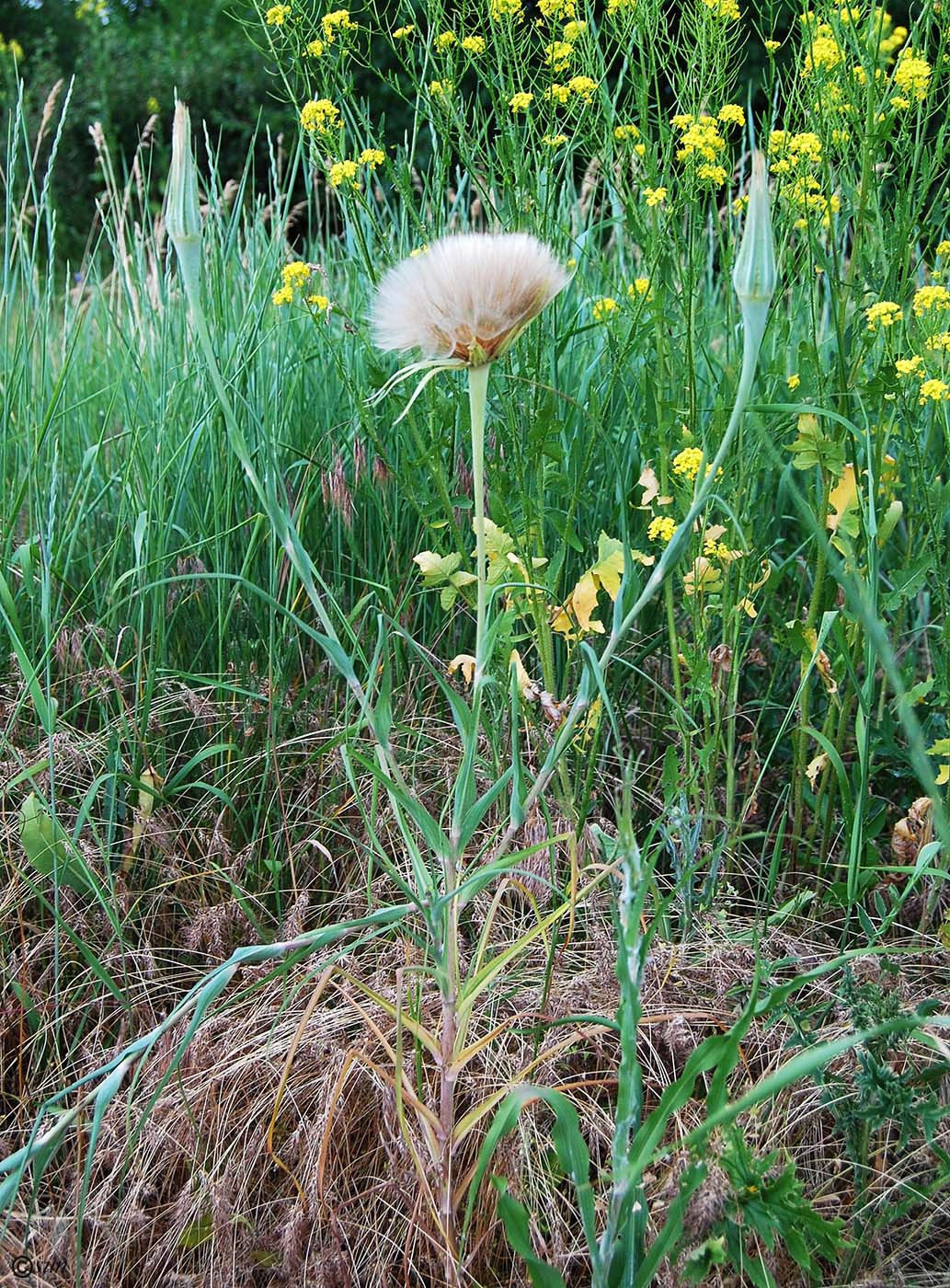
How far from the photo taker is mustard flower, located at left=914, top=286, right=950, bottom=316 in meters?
1.52

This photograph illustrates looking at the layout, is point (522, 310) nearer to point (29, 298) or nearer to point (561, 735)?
point (561, 735)

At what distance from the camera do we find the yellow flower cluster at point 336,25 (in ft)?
5.29

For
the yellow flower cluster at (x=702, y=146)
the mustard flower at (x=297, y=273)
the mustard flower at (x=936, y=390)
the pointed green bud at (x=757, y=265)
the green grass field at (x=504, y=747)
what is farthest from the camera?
the mustard flower at (x=297, y=273)

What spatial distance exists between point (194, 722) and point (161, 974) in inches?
16.8

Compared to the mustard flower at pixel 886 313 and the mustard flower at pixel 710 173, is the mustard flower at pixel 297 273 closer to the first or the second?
the mustard flower at pixel 710 173

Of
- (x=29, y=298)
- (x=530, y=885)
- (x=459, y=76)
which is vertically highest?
(x=459, y=76)

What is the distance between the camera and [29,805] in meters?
1.48

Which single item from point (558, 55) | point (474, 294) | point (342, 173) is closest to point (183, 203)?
point (474, 294)

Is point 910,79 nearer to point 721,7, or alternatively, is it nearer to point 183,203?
point 721,7

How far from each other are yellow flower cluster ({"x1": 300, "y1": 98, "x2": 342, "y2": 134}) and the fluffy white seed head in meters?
0.64

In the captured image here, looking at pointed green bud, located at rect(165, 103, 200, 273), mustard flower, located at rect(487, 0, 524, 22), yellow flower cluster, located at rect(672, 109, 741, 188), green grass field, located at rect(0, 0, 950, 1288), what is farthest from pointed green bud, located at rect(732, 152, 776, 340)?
mustard flower, located at rect(487, 0, 524, 22)

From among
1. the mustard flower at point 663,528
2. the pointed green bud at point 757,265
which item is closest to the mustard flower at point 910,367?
the mustard flower at point 663,528

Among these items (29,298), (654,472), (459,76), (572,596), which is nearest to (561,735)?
(572,596)

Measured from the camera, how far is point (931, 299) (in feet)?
5.01
